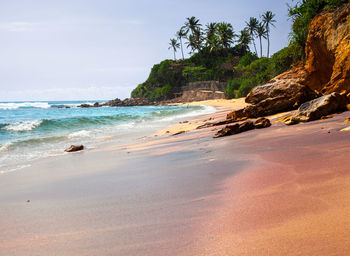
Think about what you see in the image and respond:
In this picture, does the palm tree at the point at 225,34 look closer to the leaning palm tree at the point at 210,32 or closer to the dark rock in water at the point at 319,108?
the leaning palm tree at the point at 210,32

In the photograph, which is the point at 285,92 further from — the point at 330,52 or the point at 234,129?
the point at 234,129

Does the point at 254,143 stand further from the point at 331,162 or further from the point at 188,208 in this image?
the point at 188,208

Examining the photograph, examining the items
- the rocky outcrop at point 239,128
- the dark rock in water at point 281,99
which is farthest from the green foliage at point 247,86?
the rocky outcrop at point 239,128

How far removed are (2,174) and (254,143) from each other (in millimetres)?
4773

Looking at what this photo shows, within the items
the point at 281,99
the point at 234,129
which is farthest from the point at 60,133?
the point at 281,99

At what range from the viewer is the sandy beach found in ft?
4.99

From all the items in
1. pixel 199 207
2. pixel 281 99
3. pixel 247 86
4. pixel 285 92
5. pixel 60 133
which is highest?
pixel 247 86

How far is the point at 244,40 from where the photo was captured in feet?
243

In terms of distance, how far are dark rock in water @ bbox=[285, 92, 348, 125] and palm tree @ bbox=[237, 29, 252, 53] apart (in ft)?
240

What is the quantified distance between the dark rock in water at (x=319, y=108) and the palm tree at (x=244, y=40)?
7310cm

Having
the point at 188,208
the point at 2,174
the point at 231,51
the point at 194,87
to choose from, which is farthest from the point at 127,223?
the point at 231,51

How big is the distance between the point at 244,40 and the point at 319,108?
244ft

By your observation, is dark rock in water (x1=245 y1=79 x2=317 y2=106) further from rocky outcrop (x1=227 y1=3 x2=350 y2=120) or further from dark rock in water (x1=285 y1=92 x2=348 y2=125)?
dark rock in water (x1=285 y1=92 x2=348 y2=125)

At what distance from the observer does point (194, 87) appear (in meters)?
67.3
